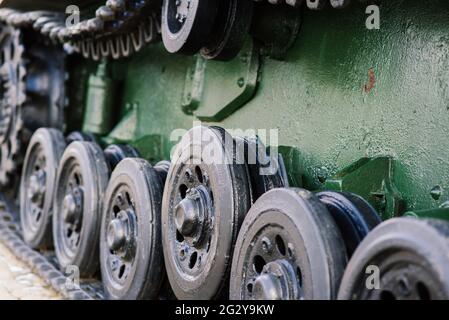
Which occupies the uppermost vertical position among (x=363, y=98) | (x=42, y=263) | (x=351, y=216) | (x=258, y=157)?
(x=363, y=98)

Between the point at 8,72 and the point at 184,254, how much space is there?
2.05 meters

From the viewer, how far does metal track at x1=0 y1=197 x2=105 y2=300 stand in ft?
9.56

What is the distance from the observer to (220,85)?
2740mm

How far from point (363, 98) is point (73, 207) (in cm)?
152

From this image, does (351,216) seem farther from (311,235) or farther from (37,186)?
Result: (37,186)

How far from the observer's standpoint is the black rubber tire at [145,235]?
2521 mm

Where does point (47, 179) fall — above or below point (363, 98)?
below

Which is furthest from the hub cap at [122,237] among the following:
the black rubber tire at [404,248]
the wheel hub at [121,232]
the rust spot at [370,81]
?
the black rubber tire at [404,248]

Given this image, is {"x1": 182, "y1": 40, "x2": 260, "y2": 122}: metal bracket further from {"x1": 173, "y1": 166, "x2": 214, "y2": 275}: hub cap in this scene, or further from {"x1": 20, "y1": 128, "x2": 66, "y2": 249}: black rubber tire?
{"x1": 20, "y1": 128, "x2": 66, "y2": 249}: black rubber tire

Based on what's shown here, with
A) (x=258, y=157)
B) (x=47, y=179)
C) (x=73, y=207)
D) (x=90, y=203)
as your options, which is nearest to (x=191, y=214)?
(x=258, y=157)

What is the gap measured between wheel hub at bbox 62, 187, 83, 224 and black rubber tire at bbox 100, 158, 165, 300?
51 centimetres

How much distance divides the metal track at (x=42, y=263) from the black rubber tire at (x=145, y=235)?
0.27 meters

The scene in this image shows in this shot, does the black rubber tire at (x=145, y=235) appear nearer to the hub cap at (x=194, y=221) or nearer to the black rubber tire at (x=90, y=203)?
the hub cap at (x=194, y=221)

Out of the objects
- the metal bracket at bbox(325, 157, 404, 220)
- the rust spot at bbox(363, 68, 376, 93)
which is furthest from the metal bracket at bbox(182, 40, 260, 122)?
the metal bracket at bbox(325, 157, 404, 220)
